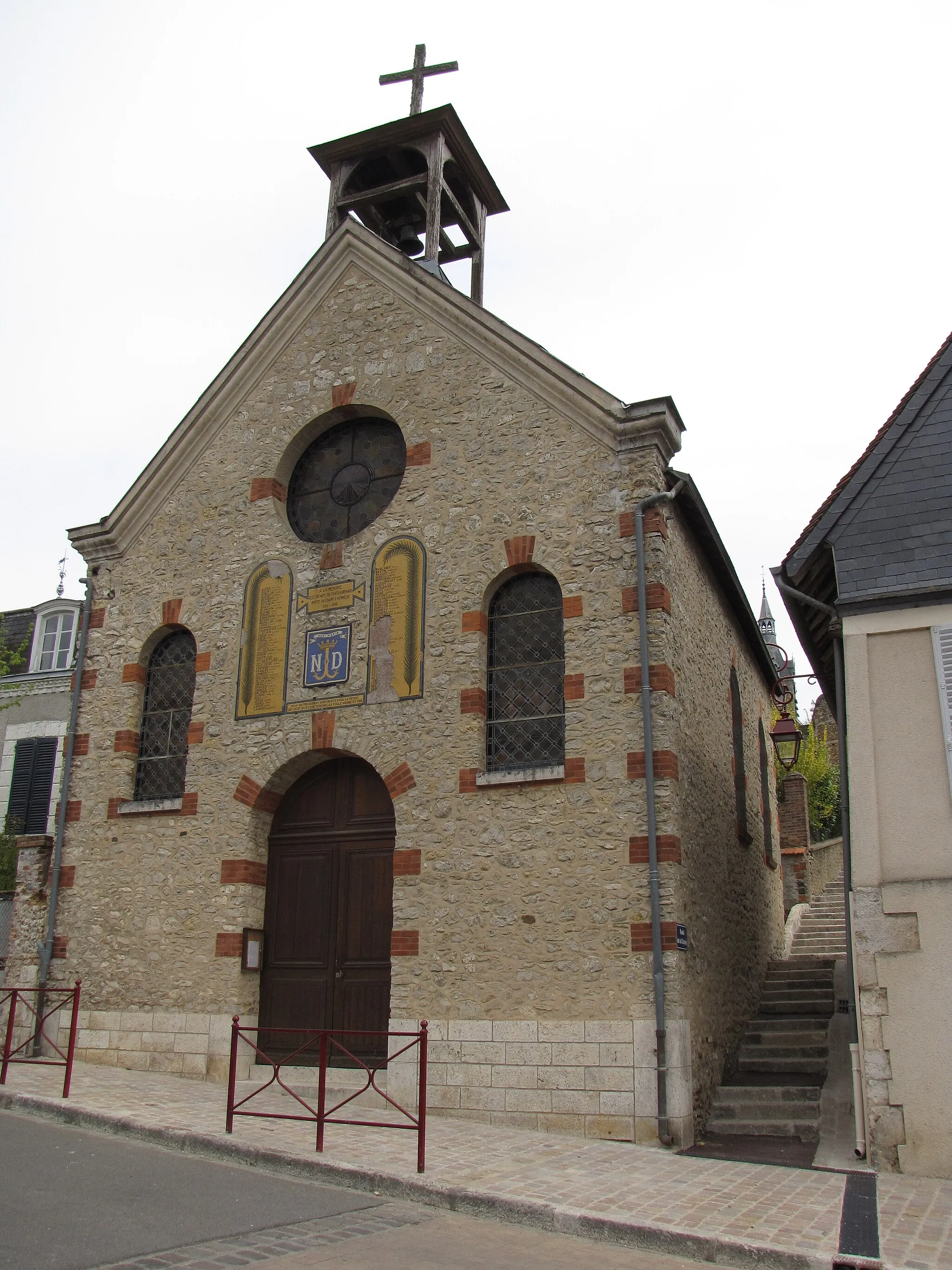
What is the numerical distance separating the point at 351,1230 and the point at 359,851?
5054 millimetres

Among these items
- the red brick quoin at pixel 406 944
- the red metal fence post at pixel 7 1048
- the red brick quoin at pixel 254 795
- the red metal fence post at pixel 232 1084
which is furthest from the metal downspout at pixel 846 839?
the red metal fence post at pixel 7 1048

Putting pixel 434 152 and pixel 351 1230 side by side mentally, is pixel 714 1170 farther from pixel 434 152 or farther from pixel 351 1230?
pixel 434 152

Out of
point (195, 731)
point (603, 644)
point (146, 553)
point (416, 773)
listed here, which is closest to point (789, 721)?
point (603, 644)

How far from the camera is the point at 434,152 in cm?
1320

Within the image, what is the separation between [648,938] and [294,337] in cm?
793

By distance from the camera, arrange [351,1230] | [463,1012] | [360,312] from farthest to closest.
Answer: [360,312]
[463,1012]
[351,1230]

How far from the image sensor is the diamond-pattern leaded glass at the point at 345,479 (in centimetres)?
1170

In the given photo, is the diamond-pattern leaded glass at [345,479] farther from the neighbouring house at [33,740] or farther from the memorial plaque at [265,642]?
the neighbouring house at [33,740]

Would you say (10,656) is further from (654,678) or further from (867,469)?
(867,469)

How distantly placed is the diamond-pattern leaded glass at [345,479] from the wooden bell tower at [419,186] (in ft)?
6.94

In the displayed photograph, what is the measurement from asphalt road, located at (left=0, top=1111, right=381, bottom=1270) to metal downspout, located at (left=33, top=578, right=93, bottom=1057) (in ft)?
12.5

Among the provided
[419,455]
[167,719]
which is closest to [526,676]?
[419,455]

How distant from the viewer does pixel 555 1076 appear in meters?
8.79

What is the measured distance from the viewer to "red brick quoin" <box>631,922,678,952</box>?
8.70 metres
